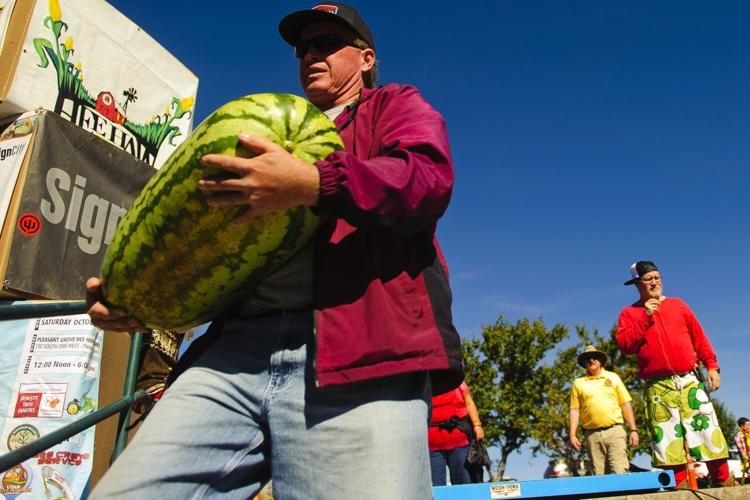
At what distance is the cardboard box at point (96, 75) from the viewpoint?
179 inches

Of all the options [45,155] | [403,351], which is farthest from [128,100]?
[403,351]

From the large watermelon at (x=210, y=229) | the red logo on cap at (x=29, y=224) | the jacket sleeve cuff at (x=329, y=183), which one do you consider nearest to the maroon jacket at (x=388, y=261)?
the jacket sleeve cuff at (x=329, y=183)

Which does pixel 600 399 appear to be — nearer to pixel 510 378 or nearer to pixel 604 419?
pixel 604 419

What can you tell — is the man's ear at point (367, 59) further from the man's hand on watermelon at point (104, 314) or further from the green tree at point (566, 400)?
the green tree at point (566, 400)

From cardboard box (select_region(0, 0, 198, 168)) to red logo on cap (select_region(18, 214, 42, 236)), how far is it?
0.90 meters

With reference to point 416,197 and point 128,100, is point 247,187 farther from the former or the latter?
point 128,100

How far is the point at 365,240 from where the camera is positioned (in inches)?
68.6

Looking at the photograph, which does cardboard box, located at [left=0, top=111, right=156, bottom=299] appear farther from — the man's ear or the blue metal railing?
the man's ear

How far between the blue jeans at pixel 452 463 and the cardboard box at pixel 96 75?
4.11 m

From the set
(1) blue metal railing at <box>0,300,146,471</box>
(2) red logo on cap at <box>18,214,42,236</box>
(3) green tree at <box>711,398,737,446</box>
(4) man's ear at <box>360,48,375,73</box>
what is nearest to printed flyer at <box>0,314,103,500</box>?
(2) red logo on cap at <box>18,214,42,236</box>

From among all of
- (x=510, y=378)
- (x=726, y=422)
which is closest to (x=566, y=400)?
(x=510, y=378)

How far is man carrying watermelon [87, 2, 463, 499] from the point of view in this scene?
1.48 meters

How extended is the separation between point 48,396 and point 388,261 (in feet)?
10.7

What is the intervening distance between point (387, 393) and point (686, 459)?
5456 millimetres
